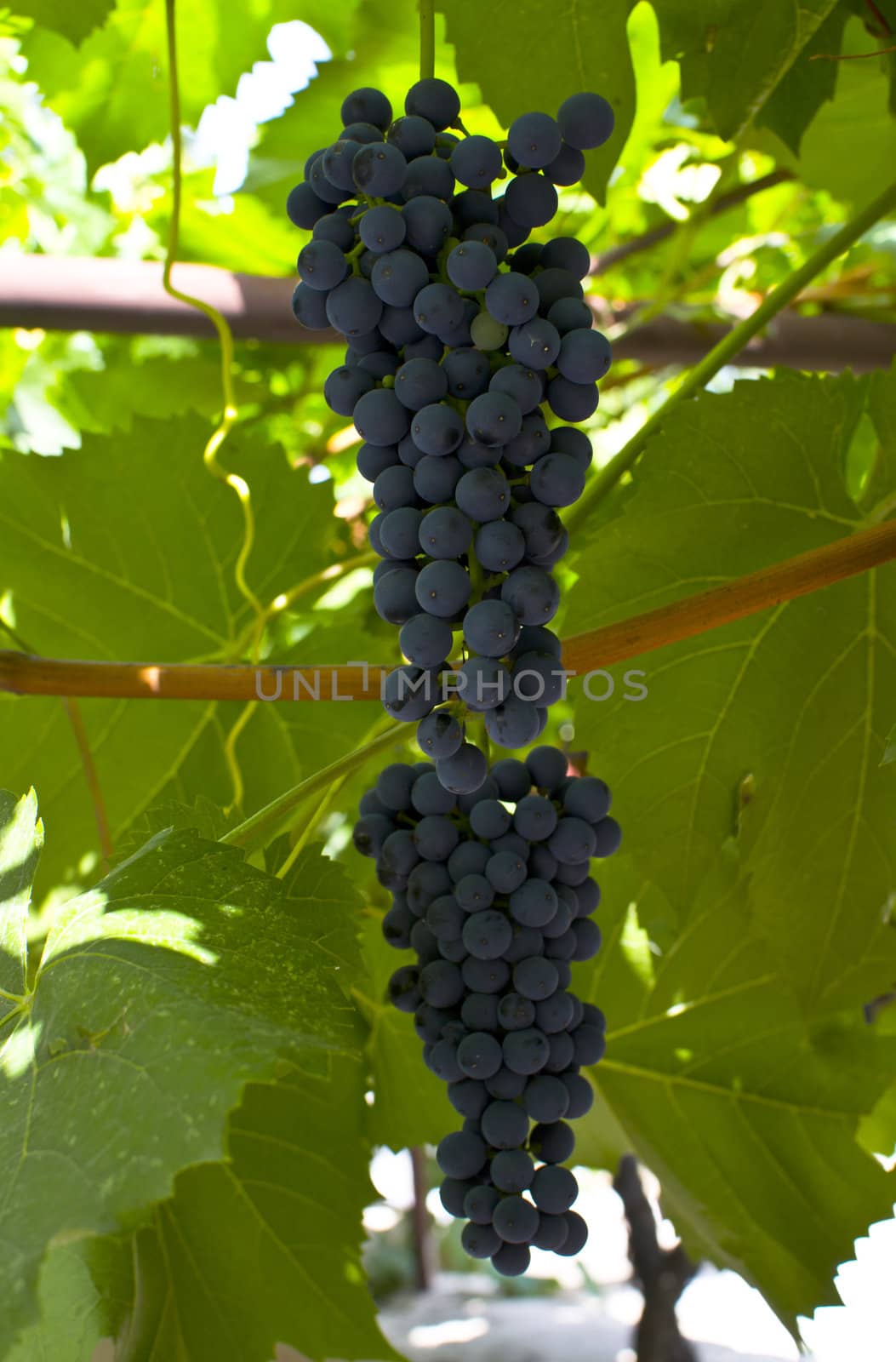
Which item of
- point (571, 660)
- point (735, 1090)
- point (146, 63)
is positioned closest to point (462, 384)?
point (571, 660)

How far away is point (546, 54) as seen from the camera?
688mm

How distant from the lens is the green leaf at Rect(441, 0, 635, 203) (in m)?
0.68

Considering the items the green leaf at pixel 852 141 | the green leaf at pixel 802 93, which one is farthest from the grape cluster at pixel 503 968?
the green leaf at pixel 852 141

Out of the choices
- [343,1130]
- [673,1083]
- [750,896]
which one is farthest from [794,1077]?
[343,1130]

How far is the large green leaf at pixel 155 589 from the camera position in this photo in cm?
94

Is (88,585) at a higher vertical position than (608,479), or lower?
higher

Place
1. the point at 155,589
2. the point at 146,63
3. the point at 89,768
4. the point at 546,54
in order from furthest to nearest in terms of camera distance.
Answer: the point at 146,63 → the point at 155,589 → the point at 89,768 → the point at 546,54

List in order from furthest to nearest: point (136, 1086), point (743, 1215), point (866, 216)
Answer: point (743, 1215)
point (866, 216)
point (136, 1086)

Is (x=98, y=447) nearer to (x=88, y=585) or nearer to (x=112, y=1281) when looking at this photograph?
(x=88, y=585)

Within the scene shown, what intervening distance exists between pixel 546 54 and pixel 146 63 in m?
0.61

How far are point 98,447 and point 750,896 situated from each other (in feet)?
2.10

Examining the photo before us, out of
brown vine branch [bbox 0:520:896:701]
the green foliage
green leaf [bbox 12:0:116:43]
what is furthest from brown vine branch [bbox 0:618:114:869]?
green leaf [bbox 12:0:116:43]

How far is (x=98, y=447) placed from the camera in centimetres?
97

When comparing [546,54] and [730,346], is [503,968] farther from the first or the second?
[546,54]
